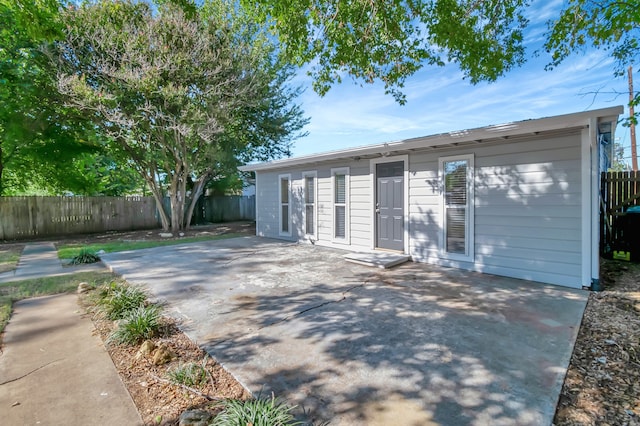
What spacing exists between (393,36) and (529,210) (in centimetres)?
414

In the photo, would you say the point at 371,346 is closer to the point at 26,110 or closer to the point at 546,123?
the point at 546,123

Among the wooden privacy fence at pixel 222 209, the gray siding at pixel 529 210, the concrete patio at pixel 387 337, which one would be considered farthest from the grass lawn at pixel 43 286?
the wooden privacy fence at pixel 222 209

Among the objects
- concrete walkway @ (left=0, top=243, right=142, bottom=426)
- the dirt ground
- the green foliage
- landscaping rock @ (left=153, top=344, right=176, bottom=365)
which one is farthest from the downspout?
concrete walkway @ (left=0, top=243, right=142, bottom=426)

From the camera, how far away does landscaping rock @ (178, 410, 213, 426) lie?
1782 millimetres

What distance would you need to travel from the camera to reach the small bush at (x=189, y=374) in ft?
7.32

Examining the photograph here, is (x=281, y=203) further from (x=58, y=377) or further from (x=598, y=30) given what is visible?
(x=598, y=30)

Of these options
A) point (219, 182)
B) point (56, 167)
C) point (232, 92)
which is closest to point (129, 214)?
point (56, 167)

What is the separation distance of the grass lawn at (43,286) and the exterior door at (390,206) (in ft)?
17.5

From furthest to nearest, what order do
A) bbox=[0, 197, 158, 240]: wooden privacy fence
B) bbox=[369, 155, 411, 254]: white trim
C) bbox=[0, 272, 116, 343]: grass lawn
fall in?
bbox=[0, 197, 158, 240]: wooden privacy fence, bbox=[369, 155, 411, 254]: white trim, bbox=[0, 272, 116, 343]: grass lawn

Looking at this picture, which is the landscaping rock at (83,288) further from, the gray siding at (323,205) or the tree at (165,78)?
the tree at (165,78)

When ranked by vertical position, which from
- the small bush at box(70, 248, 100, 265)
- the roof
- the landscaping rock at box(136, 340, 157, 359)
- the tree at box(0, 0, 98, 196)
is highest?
the tree at box(0, 0, 98, 196)

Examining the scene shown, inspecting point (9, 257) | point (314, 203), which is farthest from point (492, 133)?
point (9, 257)

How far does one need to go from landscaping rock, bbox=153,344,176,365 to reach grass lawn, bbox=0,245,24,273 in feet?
18.3

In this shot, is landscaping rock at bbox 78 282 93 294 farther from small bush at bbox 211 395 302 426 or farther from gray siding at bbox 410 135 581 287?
gray siding at bbox 410 135 581 287
